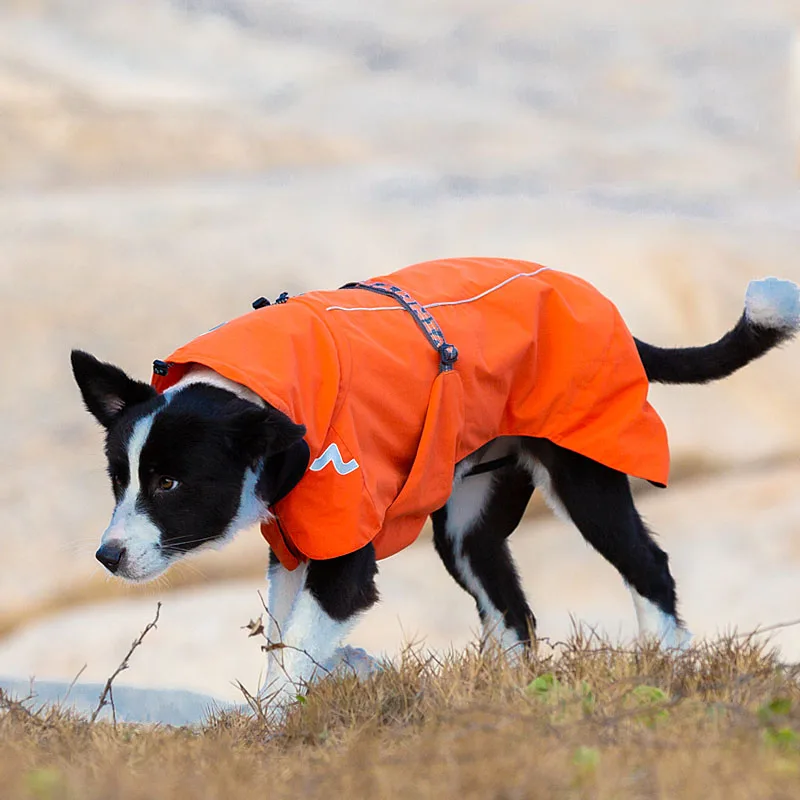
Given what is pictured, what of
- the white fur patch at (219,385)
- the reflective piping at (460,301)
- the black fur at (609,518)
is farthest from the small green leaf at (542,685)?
the reflective piping at (460,301)

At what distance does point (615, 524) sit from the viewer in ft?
11.2

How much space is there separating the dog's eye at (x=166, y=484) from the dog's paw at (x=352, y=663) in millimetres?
562

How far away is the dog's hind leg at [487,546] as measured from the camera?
12.5 ft

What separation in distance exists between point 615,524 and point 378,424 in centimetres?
78

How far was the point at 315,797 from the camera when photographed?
203cm

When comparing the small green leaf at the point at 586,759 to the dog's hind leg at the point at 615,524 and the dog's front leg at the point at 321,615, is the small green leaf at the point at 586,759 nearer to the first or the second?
the dog's front leg at the point at 321,615

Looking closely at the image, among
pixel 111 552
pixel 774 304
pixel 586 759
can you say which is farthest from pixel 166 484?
pixel 774 304

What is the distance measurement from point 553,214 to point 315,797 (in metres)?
6.15

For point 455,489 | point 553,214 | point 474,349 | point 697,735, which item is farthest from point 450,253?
point 697,735

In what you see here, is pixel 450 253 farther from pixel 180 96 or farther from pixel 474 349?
pixel 474 349

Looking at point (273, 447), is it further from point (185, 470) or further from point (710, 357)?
point (710, 357)

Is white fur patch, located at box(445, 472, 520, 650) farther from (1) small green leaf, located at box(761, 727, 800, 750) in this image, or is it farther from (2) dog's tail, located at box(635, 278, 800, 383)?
(1) small green leaf, located at box(761, 727, 800, 750)

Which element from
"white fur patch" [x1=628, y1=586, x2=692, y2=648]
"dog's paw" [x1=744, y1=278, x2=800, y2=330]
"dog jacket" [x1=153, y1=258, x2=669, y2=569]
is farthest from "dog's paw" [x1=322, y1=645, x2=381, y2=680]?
"dog's paw" [x1=744, y1=278, x2=800, y2=330]

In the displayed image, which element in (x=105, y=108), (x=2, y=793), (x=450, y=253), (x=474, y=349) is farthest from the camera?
(x=105, y=108)
